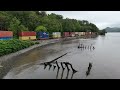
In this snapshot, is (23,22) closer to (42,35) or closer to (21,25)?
(42,35)

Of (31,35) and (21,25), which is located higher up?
(21,25)

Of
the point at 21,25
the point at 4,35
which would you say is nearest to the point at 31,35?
the point at 21,25

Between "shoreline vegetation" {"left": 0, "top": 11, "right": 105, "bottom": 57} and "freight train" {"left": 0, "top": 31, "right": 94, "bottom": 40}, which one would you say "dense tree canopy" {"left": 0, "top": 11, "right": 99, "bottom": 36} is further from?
"freight train" {"left": 0, "top": 31, "right": 94, "bottom": 40}

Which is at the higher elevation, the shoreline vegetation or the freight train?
the shoreline vegetation

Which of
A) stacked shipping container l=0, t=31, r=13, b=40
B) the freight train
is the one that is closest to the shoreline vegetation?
the freight train

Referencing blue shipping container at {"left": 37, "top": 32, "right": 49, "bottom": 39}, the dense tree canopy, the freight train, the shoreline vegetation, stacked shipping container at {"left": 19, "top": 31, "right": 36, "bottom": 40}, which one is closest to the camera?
the shoreline vegetation

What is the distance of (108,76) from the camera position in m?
24.1

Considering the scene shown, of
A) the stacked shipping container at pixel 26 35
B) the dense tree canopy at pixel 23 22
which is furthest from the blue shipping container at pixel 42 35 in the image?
the stacked shipping container at pixel 26 35

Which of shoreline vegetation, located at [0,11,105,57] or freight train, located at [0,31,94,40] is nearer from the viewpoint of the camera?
shoreline vegetation, located at [0,11,105,57]

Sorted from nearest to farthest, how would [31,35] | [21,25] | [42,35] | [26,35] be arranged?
1. [26,35]
2. [31,35]
3. [21,25]
4. [42,35]
